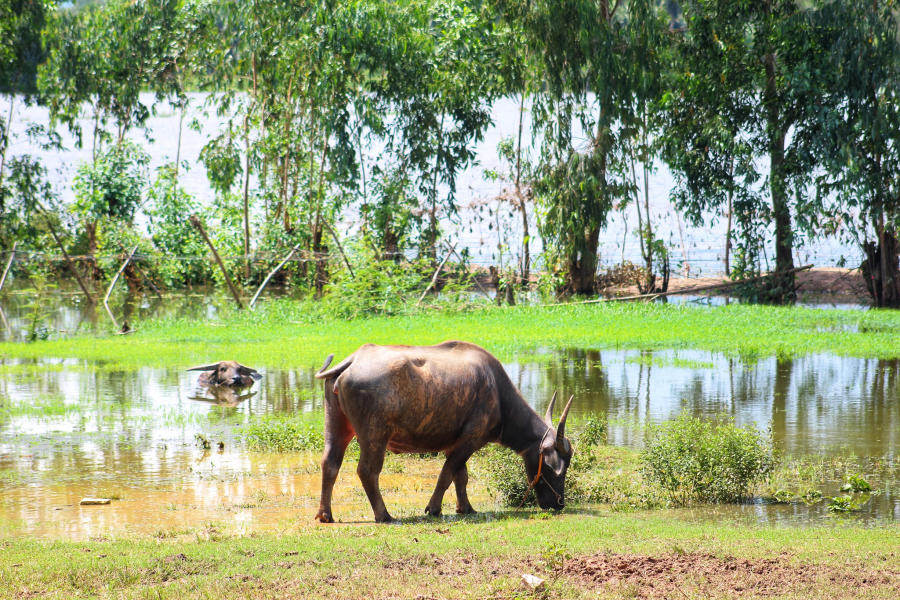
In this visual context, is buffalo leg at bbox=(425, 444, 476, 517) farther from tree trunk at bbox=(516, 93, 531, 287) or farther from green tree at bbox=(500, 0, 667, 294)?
tree trunk at bbox=(516, 93, 531, 287)

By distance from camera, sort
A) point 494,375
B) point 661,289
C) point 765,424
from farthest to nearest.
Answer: point 661,289 → point 765,424 → point 494,375

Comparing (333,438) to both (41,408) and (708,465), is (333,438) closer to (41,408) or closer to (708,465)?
(708,465)

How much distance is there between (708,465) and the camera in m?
8.91

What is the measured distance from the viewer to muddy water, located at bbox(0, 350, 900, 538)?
848 centimetres

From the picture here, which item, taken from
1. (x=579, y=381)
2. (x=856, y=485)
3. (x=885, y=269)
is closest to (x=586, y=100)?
(x=885, y=269)

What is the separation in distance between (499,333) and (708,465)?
37.6 feet

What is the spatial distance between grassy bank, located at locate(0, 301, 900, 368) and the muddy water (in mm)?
830

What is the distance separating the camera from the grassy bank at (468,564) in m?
5.98

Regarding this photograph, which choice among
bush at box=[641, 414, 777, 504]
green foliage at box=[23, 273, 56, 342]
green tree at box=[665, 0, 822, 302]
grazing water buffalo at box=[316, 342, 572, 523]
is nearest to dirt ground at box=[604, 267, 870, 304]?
green tree at box=[665, 0, 822, 302]

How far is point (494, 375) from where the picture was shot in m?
8.81

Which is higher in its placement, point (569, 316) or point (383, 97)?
point (383, 97)

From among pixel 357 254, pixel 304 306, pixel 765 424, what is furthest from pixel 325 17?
pixel 765 424

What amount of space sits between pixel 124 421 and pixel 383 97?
18.0 meters

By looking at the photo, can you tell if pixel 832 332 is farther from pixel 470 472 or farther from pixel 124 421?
pixel 124 421
